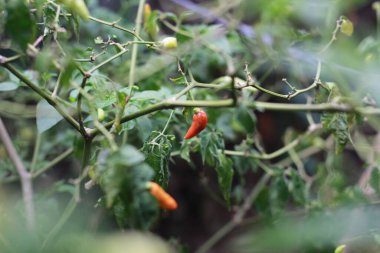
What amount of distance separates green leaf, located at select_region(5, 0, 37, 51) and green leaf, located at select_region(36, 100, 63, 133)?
31 cm

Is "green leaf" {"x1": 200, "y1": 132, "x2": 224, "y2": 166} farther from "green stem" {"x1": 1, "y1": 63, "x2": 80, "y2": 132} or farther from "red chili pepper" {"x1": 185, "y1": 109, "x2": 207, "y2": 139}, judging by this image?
"green stem" {"x1": 1, "y1": 63, "x2": 80, "y2": 132}

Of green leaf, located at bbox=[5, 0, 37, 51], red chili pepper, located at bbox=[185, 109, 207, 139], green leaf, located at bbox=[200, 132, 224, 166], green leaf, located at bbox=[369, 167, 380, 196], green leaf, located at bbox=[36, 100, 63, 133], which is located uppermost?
green leaf, located at bbox=[5, 0, 37, 51]

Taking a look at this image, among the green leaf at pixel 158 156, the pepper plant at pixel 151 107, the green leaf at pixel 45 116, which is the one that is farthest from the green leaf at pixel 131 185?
the green leaf at pixel 45 116

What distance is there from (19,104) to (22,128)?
0.10m

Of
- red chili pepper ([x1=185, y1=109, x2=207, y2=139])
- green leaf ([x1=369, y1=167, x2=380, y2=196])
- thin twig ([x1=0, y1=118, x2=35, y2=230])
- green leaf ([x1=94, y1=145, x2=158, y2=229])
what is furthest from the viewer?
thin twig ([x1=0, y1=118, x2=35, y2=230])

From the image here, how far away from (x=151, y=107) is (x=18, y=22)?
21 cm

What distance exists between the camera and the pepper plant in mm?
604

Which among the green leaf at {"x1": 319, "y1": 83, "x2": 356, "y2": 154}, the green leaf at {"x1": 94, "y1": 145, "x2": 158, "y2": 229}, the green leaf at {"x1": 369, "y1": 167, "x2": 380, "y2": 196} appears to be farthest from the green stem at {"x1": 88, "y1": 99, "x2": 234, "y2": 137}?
the green leaf at {"x1": 369, "y1": 167, "x2": 380, "y2": 196}

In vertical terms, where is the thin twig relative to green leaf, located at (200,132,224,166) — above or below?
above

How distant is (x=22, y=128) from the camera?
1.84 metres

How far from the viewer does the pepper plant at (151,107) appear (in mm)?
604

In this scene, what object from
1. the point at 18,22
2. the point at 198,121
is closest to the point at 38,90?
the point at 18,22

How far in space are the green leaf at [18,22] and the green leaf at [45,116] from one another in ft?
1.03

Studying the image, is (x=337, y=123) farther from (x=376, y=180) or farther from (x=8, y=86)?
(x=8, y=86)
